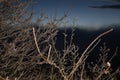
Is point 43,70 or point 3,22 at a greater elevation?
point 3,22

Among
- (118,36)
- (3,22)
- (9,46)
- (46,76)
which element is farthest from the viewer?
(118,36)

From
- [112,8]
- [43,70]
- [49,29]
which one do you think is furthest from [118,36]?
[49,29]

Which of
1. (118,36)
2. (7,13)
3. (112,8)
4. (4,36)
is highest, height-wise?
(7,13)

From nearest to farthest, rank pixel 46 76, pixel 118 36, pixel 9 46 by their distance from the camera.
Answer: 1. pixel 9 46
2. pixel 46 76
3. pixel 118 36

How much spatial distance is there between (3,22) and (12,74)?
0.81 m

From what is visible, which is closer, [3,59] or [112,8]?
[3,59]

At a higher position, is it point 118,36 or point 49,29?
point 49,29

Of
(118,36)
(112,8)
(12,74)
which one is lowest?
(118,36)

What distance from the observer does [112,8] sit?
12234 mm

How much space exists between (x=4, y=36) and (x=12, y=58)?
1.31 ft

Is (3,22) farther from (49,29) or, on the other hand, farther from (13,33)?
(49,29)

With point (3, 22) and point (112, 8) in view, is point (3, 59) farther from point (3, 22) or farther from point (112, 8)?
point (112, 8)

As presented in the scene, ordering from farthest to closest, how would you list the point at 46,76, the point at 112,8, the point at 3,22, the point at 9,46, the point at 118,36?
the point at 118,36, the point at 112,8, the point at 46,76, the point at 3,22, the point at 9,46

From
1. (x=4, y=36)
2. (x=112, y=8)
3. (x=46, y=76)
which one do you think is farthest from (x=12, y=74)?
(x=112, y=8)
